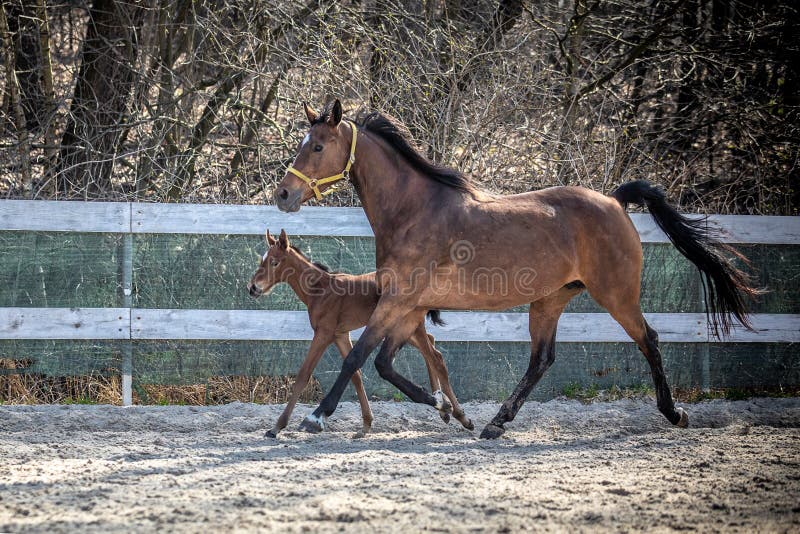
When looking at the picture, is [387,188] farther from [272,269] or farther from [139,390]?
[139,390]

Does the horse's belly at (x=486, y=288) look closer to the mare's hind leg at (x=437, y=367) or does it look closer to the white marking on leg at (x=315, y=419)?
the mare's hind leg at (x=437, y=367)

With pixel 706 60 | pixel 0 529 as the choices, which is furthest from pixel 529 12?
pixel 0 529

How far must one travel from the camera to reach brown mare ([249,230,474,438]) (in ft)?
19.9

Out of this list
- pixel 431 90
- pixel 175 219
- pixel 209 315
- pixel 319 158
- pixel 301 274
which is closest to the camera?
pixel 319 158

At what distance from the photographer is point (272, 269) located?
649 centimetres

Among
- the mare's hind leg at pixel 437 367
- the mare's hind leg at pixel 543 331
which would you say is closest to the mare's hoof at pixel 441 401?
the mare's hind leg at pixel 437 367

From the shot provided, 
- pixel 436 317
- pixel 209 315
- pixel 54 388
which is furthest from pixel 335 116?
pixel 54 388

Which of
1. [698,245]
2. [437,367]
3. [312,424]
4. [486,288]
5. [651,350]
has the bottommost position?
[312,424]

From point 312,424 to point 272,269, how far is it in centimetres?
142

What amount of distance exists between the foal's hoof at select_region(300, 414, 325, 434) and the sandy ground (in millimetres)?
120

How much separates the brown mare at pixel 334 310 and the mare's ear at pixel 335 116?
104 cm

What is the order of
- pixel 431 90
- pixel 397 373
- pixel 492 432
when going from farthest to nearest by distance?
1. pixel 431 90
2. pixel 492 432
3. pixel 397 373

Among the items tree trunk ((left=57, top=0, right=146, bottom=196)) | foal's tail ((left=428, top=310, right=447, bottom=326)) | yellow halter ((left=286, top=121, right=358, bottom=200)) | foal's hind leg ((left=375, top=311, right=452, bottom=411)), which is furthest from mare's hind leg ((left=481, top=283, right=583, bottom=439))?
tree trunk ((left=57, top=0, right=146, bottom=196))

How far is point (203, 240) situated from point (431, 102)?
2950mm
